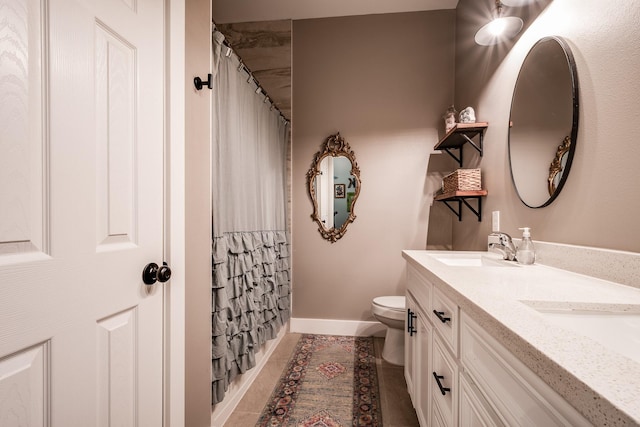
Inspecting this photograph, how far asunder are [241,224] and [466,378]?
1.27 metres

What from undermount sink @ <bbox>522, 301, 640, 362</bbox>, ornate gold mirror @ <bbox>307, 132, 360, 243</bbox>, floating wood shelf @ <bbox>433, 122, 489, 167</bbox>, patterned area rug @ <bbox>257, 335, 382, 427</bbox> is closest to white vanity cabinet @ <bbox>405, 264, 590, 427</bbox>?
undermount sink @ <bbox>522, 301, 640, 362</bbox>

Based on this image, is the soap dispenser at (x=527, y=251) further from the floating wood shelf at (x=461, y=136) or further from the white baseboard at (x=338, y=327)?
the white baseboard at (x=338, y=327)

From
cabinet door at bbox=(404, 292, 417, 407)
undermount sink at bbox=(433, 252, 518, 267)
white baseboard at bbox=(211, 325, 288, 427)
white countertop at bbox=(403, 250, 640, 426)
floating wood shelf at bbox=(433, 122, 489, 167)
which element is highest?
floating wood shelf at bbox=(433, 122, 489, 167)

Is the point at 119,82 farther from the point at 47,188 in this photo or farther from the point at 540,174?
the point at 540,174

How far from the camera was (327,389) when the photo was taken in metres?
1.79

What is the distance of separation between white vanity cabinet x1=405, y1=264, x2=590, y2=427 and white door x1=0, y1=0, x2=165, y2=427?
3.02ft

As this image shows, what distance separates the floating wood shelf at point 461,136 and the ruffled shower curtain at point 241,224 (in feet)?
4.38

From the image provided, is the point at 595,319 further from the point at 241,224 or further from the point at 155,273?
the point at 241,224

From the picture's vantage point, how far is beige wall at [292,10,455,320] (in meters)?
2.57

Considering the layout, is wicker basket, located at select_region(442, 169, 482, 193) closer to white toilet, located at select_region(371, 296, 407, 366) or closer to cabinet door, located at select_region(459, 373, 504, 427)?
white toilet, located at select_region(371, 296, 407, 366)

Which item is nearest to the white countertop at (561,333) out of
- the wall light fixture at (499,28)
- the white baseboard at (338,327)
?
the wall light fixture at (499,28)

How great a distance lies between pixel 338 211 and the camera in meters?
2.69

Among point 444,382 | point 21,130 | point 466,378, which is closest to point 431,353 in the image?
point 444,382

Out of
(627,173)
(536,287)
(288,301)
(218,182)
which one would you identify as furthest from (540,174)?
(288,301)
